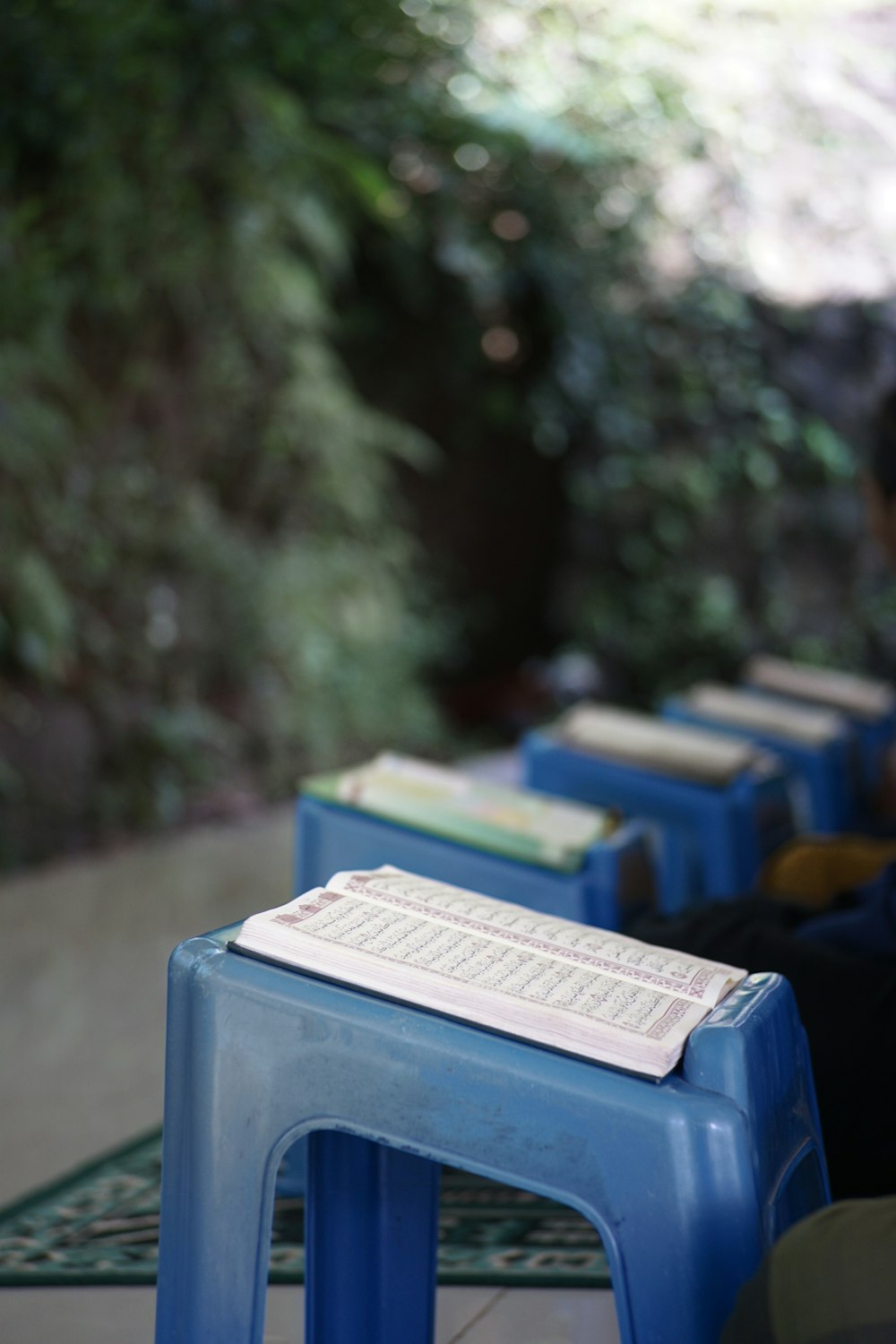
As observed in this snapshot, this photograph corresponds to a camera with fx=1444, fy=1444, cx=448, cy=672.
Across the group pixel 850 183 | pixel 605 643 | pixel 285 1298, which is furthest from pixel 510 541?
pixel 285 1298

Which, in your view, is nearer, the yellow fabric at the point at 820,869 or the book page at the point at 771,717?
the yellow fabric at the point at 820,869

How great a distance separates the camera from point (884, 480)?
2768 mm

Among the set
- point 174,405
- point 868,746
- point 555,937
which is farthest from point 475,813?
point 174,405

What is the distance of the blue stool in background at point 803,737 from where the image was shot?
3.29m

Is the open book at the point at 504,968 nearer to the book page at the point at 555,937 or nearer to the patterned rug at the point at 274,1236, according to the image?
the book page at the point at 555,937

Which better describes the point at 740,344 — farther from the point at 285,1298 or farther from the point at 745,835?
the point at 285,1298

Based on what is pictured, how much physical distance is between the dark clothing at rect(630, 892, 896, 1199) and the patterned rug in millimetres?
391

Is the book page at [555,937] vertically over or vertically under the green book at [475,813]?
over

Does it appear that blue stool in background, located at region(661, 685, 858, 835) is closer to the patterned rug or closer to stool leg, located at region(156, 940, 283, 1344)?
the patterned rug

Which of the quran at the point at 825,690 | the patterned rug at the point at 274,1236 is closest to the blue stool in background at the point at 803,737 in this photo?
Result: the quran at the point at 825,690

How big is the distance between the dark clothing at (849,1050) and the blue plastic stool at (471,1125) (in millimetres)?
381

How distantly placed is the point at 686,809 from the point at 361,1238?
1556 mm

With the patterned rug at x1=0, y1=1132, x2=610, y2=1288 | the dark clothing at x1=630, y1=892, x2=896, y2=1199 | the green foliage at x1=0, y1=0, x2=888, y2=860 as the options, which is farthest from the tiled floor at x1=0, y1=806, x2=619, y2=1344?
the green foliage at x1=0, y1=0, x2=888, y2=860

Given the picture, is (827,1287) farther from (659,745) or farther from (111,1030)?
(111,1030)
